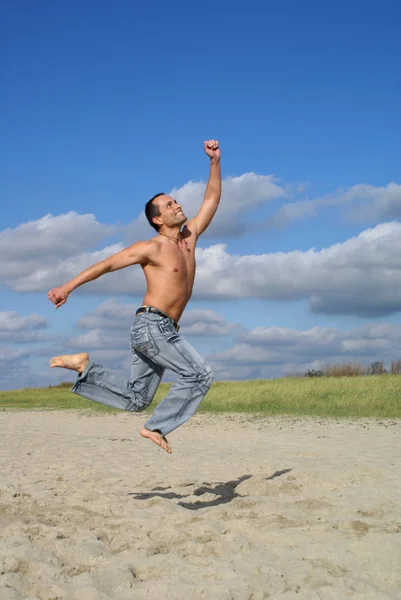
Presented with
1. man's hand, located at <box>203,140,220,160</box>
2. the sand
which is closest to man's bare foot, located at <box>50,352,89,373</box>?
the sand

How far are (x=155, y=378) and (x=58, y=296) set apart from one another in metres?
1.33

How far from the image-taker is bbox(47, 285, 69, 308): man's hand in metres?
6.36

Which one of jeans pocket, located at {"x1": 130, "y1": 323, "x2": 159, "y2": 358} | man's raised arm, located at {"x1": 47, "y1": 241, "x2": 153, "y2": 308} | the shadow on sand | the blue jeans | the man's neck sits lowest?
the shadow on sand

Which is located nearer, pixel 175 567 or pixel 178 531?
pixel 175 567

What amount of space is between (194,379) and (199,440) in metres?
9.47

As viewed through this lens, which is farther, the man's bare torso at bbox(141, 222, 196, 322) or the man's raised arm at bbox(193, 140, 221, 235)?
the man's raised arm at bbox(193, 140, 221, 235)

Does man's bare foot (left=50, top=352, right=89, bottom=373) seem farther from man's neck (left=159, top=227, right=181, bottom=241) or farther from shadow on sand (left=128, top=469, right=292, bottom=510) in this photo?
shadow on sand (left=128, top=469, right=292, bottom=510)

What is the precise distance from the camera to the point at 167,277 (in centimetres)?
665

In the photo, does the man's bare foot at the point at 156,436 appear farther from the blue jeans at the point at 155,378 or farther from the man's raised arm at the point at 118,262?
the man's raised arm at the point at 118,262

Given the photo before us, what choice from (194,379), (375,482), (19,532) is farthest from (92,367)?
(375,482)

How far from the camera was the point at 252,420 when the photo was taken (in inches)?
806

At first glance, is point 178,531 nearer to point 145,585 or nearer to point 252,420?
point 145,585

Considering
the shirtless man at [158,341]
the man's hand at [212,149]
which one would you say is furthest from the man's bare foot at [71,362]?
the man's hand at [212,149]

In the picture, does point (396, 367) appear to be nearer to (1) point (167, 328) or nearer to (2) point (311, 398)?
(2) point (311, 398)
